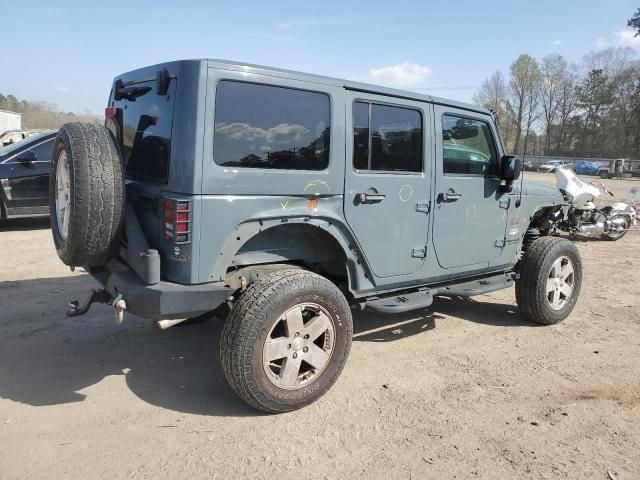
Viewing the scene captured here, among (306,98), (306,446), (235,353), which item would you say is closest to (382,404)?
(306,446)

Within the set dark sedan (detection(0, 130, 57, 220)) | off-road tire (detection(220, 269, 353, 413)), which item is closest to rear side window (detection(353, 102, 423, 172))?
off-road tire (detection(220, 269, 353, 413))

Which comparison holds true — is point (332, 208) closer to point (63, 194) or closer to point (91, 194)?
point (91, 194)

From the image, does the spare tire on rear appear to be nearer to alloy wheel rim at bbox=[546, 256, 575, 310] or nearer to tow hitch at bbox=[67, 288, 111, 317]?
tow hitch at bbox=[67, 288, 111, 317]

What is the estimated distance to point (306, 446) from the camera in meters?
2.90

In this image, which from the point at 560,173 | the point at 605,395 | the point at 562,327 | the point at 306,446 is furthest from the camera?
the point at 560,173

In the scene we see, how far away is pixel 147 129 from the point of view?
11.0ft

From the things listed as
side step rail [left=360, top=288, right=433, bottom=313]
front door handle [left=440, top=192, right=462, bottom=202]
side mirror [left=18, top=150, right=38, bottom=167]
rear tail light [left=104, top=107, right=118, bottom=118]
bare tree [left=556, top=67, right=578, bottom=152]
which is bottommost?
side step rail [left=360, top=288, right=433, bottom=313]

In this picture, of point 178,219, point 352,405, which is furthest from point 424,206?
point 178,219

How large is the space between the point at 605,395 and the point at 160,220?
11.0 ft

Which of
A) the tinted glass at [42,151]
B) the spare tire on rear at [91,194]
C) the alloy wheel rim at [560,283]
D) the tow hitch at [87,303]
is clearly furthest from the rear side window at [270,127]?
the tinted glass at [42,151]

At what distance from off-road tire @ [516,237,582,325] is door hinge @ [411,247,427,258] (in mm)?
1474

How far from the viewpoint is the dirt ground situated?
2.75 metres

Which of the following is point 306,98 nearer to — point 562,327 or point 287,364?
point 287,364

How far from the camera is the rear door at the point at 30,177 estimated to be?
8.83m
